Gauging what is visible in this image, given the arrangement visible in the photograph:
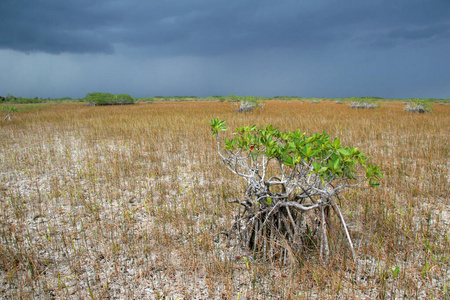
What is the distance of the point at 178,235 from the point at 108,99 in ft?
104

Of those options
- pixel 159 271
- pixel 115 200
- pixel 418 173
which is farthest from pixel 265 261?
pixel 418 173

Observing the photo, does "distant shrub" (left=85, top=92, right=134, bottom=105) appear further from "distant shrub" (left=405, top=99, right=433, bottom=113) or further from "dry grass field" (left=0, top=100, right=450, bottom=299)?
"distant shrub" (left=405, top=99, right=433, bottom=113)

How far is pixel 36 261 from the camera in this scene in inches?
102

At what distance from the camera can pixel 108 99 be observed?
3052 centimetres

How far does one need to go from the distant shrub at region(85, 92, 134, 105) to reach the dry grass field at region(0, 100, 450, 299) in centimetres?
2623

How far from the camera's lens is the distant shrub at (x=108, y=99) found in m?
30.0

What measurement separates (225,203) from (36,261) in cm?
241

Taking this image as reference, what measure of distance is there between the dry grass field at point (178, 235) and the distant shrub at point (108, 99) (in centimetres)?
2623

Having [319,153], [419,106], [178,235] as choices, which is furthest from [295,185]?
[419,106]

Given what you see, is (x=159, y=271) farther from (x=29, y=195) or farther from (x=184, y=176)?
(x=29, y=195)

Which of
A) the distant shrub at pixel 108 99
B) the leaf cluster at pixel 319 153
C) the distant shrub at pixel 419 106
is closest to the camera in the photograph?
the leaf cluster at pixel 319 153

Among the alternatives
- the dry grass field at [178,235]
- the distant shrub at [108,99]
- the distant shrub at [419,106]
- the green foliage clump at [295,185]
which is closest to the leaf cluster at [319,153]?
the green foliage clump at [295,185]

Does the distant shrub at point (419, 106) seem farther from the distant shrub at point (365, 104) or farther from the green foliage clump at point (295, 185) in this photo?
the green foliage clump at point (295, 185)

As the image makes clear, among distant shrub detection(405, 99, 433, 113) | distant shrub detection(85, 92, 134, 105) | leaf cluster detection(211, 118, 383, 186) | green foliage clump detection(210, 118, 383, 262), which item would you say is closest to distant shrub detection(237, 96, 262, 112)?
distant shrub detection(405, 99, 433, 113)
